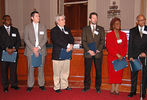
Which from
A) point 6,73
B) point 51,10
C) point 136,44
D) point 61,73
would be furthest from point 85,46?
point 51,10

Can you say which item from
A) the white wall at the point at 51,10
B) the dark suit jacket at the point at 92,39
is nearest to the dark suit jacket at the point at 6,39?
the dark suit jacket at the point at 92,39

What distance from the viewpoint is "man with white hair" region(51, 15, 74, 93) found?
3.57 meters

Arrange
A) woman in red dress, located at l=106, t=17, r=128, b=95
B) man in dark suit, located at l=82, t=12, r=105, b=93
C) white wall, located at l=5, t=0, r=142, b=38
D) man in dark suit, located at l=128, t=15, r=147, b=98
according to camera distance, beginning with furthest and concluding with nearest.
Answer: white wall, located at l=5, t=0, r=142, b=38, man in dark suit, located at l=82, t=12, r=105, b=93, woman in red dress, located at l=106, t=17, r=128, b=95, man in dark suit, located at l=128, t=15, r=147, b=98

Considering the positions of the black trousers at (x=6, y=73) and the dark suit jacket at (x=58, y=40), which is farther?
the black trousers at (x=6, y=73)

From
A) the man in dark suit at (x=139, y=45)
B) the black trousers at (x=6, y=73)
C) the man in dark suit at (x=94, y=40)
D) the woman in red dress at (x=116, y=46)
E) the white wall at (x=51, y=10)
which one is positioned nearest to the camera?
the man in dark suit at (x=139, y=45)

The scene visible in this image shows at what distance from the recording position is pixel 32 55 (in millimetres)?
3584

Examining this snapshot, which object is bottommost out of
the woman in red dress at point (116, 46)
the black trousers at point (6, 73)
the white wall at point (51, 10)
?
the black trousers at point (6, 73)

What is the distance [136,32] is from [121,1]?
4.15 m

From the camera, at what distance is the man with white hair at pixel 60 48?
11.7ft

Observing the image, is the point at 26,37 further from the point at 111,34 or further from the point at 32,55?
the point at 111,34

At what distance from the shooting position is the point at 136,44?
3266 mm

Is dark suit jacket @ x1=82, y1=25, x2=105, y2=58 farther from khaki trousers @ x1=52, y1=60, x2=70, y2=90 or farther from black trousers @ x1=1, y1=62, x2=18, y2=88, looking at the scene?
black trousers @ x1=1, y1=62, x2=18, y2=88

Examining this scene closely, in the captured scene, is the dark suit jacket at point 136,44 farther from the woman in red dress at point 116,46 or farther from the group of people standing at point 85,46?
the woman in red dress at point 116,46

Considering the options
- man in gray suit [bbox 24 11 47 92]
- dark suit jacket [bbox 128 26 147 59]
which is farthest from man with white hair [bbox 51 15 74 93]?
dark suit jacket [bbox 128 26 147 59]
